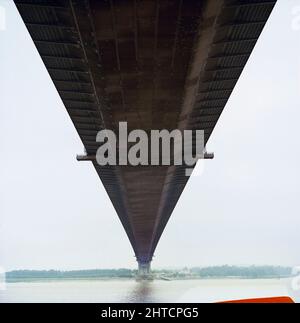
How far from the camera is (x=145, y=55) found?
1356 centimetres

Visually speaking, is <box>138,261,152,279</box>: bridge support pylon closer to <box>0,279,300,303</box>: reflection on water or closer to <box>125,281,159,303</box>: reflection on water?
<box>0,279,300,303</box>: reflection on water

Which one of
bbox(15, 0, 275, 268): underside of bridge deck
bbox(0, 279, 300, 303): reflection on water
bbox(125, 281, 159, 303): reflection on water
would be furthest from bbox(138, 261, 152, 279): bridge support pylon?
bbox(15, 0, 275, 268): underside of bridge deck

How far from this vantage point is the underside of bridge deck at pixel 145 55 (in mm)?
11492

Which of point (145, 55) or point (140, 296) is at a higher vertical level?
point (145, 55)

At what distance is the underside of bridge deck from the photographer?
37.7 feet

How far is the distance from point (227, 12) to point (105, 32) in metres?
3.50

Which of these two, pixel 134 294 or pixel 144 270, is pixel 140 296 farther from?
pixel 144 270

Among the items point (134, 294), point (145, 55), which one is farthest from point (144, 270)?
point (145, 55)

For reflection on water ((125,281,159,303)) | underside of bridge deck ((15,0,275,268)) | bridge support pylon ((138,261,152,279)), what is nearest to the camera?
underside of bridge deck ((15,0,275,268))

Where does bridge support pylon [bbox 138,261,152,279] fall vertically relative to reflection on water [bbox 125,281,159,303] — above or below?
above

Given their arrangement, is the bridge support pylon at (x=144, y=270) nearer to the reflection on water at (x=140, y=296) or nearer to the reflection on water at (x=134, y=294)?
the reflection on water at (x=134, y=294)

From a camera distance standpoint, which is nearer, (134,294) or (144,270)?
(134,294)

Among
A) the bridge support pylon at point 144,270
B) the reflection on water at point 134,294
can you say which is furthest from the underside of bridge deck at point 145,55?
the bridge support pylon at point 144,270
